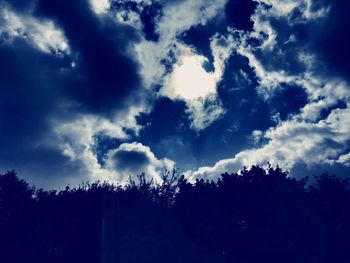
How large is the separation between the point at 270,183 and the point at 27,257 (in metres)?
35.2

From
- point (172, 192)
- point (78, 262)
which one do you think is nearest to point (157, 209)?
point (172, 192)

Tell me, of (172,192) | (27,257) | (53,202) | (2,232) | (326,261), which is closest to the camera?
(326,261)

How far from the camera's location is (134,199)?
4900 cm

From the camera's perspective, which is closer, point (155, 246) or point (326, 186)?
point (155, 246)

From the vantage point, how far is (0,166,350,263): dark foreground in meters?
39.1

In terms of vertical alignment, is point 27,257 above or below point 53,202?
below

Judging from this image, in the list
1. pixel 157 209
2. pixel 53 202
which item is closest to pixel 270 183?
pixel 157 209

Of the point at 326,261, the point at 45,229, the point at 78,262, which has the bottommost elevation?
the point at 326,261

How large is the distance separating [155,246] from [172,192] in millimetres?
16099

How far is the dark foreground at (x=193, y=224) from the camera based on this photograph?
39.1 m

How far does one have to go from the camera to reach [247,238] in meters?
39.2

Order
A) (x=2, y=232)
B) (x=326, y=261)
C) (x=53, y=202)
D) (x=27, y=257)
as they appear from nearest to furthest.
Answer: (x=326, y=261), (x=27, y=257), (x=2, y=232), (x=53, y=202)

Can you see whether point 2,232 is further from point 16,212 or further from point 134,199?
point 134,199

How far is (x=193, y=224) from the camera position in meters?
43.2
